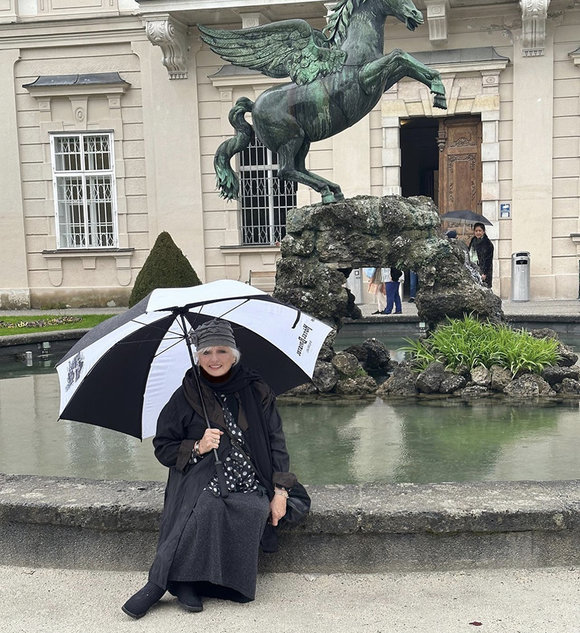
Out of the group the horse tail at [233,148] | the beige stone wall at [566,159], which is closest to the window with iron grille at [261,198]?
the beige stone wall at [566,159]

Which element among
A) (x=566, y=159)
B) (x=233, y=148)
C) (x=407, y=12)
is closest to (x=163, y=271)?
(x=233, y=148)

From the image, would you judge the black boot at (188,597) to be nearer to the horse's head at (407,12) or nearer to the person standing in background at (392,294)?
the horse's head at (407,12)

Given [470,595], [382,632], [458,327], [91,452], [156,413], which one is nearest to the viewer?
[382,632]

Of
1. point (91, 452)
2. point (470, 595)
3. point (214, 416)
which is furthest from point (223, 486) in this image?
point (91, 452)

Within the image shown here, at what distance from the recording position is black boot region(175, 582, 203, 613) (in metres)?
3.08

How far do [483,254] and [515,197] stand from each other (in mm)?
4336

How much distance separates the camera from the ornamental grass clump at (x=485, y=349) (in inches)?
282

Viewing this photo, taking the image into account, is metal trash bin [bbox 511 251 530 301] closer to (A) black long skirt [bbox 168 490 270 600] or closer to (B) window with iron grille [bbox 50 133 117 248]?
(B) window with iron grille [bbox 50 133 117 248]

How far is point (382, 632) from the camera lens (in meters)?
2.92

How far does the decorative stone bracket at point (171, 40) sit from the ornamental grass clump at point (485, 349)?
1035cm

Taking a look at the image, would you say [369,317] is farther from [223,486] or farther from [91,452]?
[223,486]

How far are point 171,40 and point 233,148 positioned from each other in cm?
875

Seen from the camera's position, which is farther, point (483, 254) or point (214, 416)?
point (483, 254)

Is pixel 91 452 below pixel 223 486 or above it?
below
